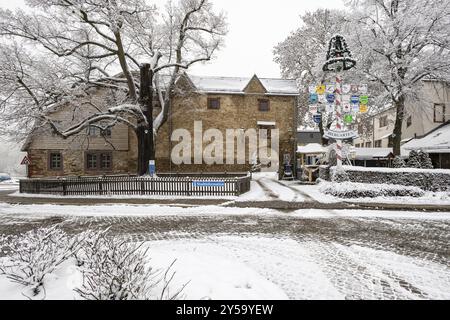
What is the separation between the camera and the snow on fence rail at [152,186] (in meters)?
14.7

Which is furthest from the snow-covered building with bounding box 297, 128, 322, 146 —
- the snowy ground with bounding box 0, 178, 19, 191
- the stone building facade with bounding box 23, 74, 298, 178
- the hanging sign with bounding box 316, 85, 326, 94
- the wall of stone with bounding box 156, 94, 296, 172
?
the snowy ground with bounding box 0, 178, 19, 191

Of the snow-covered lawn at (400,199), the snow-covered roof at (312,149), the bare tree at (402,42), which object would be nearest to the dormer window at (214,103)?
the snow-covered roof at (312,149)

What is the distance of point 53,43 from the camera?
17797 millimetres

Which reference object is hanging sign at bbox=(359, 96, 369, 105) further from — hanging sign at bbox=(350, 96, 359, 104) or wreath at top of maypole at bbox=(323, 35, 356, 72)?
wreath at top of maypole at bbox=(323, 35, 356, 72)

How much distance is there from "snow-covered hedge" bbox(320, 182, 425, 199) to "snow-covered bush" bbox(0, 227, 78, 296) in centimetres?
1308

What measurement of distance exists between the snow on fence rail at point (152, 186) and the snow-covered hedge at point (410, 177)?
7052 millimetres

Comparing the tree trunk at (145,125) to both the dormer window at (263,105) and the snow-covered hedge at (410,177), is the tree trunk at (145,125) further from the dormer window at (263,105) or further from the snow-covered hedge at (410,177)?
A: the snow-covered hedge at (410,177)

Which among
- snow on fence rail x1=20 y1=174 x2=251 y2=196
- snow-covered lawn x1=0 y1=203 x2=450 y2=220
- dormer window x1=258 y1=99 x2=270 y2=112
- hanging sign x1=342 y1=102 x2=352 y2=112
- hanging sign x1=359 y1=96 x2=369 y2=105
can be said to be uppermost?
dormer window x1=258 y1=99 x2=270 y2=112

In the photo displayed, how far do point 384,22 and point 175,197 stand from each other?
65.7 ft

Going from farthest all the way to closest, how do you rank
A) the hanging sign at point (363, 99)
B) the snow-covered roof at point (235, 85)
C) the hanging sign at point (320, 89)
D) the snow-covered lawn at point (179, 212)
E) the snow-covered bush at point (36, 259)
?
the snow-covered roof at point (235, 85)
the hanging sign at point (320, 89)
the hanging sign at point (363, 99)
the snow-covered lawn at point (179, 212)
the snow-covered bush at point (36, 259)

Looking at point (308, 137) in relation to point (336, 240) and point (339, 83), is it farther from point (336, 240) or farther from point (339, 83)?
point (336, 240)

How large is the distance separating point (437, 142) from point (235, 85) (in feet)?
66.0

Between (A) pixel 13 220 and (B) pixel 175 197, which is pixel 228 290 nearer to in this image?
(A) pixel 13 220

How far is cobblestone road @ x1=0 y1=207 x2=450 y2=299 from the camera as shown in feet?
13.8
